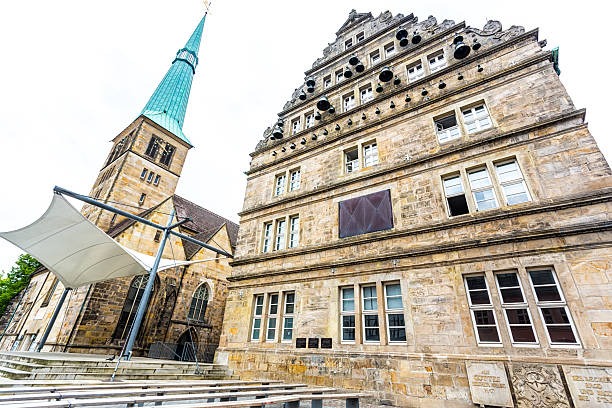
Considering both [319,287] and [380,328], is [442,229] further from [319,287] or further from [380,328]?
[319,287]

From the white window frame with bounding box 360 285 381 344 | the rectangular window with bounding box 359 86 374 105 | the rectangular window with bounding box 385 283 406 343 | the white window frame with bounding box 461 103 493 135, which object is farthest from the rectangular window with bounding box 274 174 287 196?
the white window frame with bounding box 461 103 493 135

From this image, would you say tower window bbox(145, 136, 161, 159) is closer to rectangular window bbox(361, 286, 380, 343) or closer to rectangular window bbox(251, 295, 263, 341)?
rectangular window bbox(251, 295, 263, 341)

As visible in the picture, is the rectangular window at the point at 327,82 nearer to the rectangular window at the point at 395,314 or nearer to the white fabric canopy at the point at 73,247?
the rectangular window at the point at 395,314

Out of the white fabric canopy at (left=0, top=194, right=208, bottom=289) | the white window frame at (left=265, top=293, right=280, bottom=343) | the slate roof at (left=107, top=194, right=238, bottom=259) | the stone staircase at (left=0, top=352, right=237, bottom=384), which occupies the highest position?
the slate roof at (left=107, top=194, right=238, bottom=259)

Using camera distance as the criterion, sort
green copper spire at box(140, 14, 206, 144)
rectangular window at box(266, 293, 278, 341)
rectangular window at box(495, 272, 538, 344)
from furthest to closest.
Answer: green copper spire at box(140, 14, 206, 144) < rectangular window at box(266, 293, 278, 341) < rectangular window at box(495, 272, 538, 344)

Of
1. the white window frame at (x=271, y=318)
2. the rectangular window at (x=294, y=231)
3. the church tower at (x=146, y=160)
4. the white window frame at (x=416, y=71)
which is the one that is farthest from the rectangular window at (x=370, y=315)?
the church tower at (x=146, y=160)

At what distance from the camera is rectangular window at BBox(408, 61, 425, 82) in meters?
11.6

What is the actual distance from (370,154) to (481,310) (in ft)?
22.0

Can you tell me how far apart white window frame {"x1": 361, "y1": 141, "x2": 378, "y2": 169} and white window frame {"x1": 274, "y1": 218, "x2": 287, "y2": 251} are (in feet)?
Answer: 14.3

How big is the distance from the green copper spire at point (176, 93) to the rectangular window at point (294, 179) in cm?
2428

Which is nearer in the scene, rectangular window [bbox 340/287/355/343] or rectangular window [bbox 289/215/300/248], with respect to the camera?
rectangular window [bbox 340/287/355/343]

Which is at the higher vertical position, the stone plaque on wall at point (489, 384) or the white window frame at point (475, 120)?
the white window frame at point (475, 120)

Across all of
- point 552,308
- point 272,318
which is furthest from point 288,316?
point 552,308

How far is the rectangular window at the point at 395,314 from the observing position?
772 centimetres
